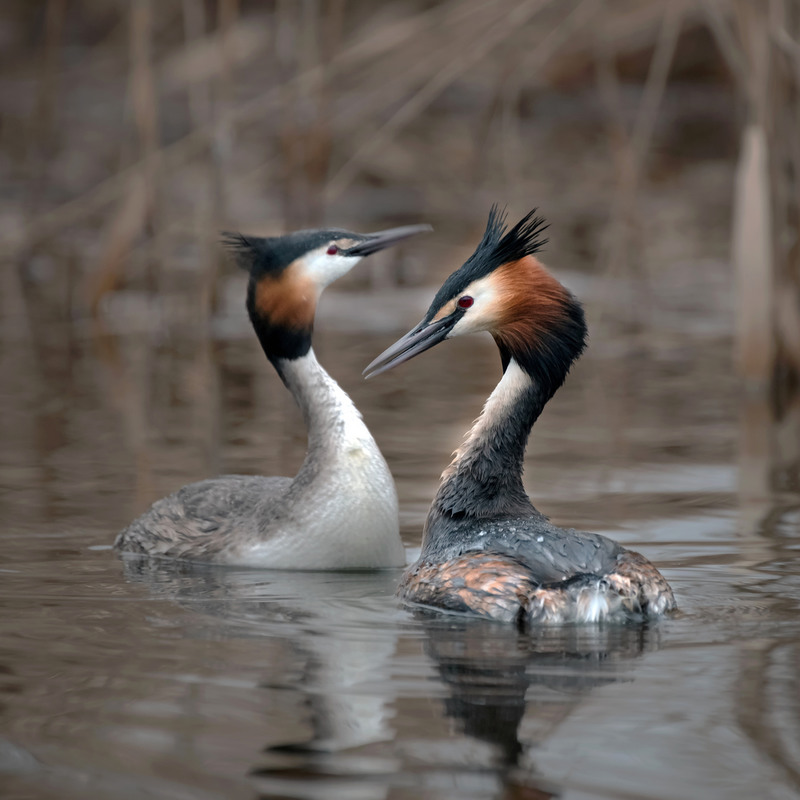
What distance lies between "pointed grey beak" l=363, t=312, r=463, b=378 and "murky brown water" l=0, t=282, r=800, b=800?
792 mm

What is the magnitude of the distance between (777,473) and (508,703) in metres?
3.74

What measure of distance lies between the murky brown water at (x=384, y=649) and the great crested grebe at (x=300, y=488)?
0.56ft

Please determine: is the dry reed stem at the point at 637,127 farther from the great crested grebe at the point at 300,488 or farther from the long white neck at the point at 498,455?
the long white neck at the point at 498,455

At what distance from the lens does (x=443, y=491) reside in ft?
18.7

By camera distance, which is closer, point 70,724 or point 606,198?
point 70,724

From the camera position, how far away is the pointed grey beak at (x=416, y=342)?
18.8 ft

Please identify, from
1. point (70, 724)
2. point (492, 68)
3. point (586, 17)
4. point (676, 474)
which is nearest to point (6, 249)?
point (492, 68)

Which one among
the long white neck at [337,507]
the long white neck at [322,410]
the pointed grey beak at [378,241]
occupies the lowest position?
the long white neck at [337,507]

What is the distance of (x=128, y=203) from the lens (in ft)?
35.9

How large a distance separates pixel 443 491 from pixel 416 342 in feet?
1.74

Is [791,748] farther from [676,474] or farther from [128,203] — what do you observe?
[128,203]

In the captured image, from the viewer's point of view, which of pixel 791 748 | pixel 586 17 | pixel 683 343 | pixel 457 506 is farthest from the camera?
pixel 683 343

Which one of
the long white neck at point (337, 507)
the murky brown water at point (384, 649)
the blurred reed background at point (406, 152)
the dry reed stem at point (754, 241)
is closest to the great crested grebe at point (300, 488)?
the long white neck at point (337, 507)

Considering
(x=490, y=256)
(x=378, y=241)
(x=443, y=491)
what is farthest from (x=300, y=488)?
(x=490, y=256)
